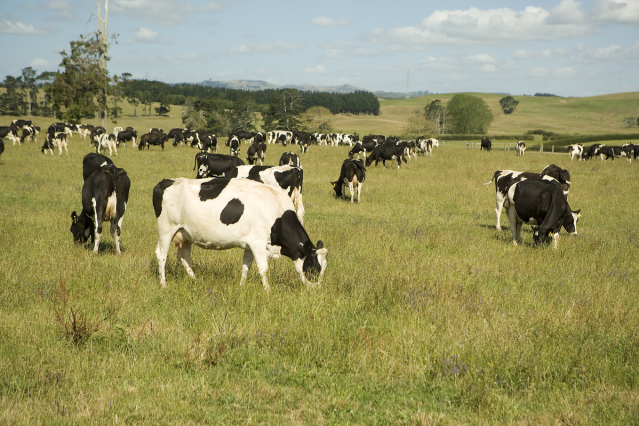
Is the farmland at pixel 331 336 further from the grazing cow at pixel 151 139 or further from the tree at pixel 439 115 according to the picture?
the tree at pixel 439 115

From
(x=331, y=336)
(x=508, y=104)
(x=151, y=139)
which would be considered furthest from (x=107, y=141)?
(x=508, y=104)

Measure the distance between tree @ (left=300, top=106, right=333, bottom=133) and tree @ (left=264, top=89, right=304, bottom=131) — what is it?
155cm

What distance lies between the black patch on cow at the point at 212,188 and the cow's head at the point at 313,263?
1.65 m

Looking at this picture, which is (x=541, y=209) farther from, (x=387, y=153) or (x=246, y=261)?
(x=387, y=153)

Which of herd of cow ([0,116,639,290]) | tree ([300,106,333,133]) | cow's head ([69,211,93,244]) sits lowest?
cow's head ([69,211,93,244])

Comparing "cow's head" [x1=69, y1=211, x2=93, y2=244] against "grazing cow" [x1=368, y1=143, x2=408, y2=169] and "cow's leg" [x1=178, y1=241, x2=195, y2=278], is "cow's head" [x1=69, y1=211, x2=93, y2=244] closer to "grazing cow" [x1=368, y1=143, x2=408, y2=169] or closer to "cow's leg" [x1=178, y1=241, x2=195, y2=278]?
"cow's leg" [x1=178, y1=241, x2=195, y2=278]

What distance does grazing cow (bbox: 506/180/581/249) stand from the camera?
1218cm

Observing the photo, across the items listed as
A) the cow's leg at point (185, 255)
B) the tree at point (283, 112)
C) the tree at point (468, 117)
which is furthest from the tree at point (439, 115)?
the cow's leg at point (185, 255)

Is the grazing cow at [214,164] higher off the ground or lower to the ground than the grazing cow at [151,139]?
lower

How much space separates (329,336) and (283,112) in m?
87.6

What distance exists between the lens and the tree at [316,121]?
9150 centimetres

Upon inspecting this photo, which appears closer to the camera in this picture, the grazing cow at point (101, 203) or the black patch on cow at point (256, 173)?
the grazing cow at point (101, 203)

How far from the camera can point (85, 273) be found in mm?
8383

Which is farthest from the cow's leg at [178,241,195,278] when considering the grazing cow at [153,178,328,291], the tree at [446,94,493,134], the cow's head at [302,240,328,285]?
the tree at [446,94,493,134]
